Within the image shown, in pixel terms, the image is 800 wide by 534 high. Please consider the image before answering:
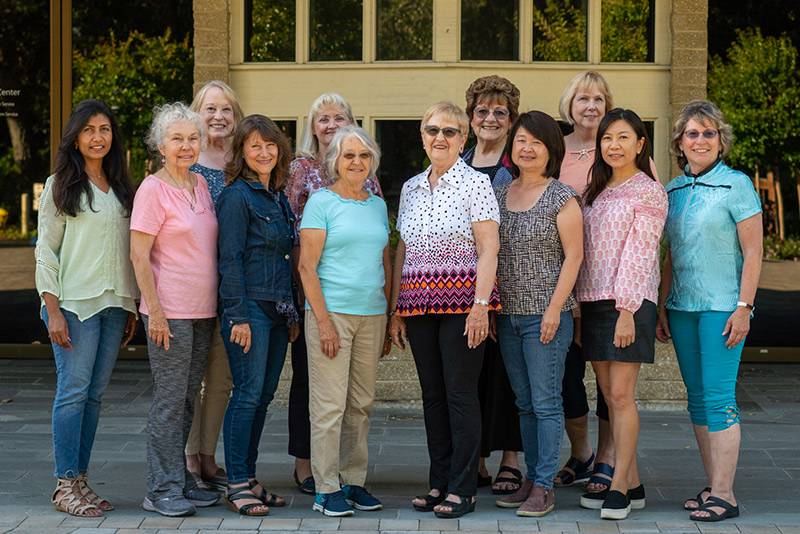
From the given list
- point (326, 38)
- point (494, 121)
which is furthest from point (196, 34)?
point (494, 121)

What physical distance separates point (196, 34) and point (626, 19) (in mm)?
3550

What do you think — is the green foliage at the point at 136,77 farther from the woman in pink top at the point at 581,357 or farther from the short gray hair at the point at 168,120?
the woman in pink top at the point at 581,357

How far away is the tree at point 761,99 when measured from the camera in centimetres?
901

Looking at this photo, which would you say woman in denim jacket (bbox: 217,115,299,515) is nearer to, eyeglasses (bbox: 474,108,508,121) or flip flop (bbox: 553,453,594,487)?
eyeglasses (bbox: 474,108,508,121)

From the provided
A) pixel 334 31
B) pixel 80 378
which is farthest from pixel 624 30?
pixel 80 378

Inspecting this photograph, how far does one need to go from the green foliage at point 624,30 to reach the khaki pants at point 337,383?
4.55 m

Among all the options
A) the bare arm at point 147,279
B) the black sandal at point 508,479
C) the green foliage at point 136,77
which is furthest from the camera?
the green foliage at point 136,77

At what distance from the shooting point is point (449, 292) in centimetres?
466

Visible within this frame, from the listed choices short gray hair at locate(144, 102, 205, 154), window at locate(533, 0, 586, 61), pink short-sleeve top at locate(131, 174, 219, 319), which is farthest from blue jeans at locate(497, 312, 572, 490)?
window at locate(533, 0, 586, 61)

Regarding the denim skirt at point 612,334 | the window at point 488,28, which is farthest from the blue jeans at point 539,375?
the window at point 488,28

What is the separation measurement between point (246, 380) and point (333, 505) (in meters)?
0.71

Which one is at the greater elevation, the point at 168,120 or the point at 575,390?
the point at 168,120

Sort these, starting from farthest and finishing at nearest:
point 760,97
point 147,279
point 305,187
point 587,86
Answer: point 760,97, point 587,86, point 305,187, point 147,279

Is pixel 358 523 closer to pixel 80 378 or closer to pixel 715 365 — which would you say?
pixel 80 378
